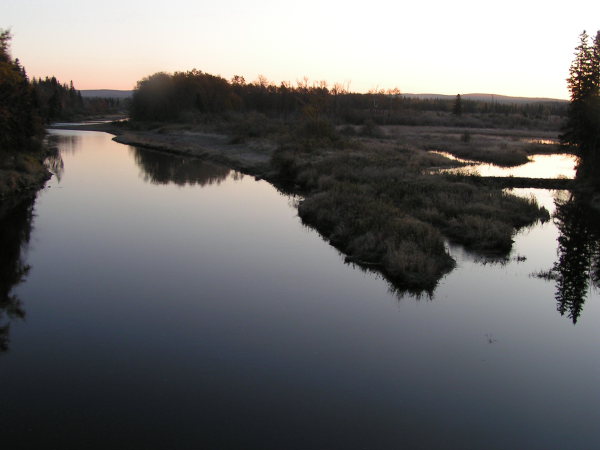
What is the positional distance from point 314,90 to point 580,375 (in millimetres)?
71332

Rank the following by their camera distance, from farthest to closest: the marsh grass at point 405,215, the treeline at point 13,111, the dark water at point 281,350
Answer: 1. the treeline at point 13,111
2. the marsh grass at point 405,215
3. the dark water at point 281,350

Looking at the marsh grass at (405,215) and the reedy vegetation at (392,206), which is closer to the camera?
the marsh grass at (405,215)

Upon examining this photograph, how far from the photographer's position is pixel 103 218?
2269 centimetres

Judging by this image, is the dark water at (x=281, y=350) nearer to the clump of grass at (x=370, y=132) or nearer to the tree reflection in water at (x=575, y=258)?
the tree reflection in water at (x=575, y=258)

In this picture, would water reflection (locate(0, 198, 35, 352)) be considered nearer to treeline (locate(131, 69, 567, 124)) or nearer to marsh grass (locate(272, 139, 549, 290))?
marsh grass (locate(272, 139, 549, 290))

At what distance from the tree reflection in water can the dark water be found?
12 cm

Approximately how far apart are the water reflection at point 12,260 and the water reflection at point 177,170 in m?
11.2

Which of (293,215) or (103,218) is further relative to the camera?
(293,215)

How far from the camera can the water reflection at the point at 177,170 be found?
117 ft

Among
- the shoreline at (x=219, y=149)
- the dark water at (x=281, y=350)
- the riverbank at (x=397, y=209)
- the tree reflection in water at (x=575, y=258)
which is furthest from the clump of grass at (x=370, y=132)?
the dark water at (x=281, y=350)

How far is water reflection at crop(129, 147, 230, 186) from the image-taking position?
35.7 metres

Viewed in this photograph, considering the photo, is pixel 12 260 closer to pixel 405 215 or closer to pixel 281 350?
pixel 281 350

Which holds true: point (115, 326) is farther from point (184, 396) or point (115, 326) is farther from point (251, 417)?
point (251, 417)

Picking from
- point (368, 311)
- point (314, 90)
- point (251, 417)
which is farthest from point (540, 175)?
point (314, 90)
